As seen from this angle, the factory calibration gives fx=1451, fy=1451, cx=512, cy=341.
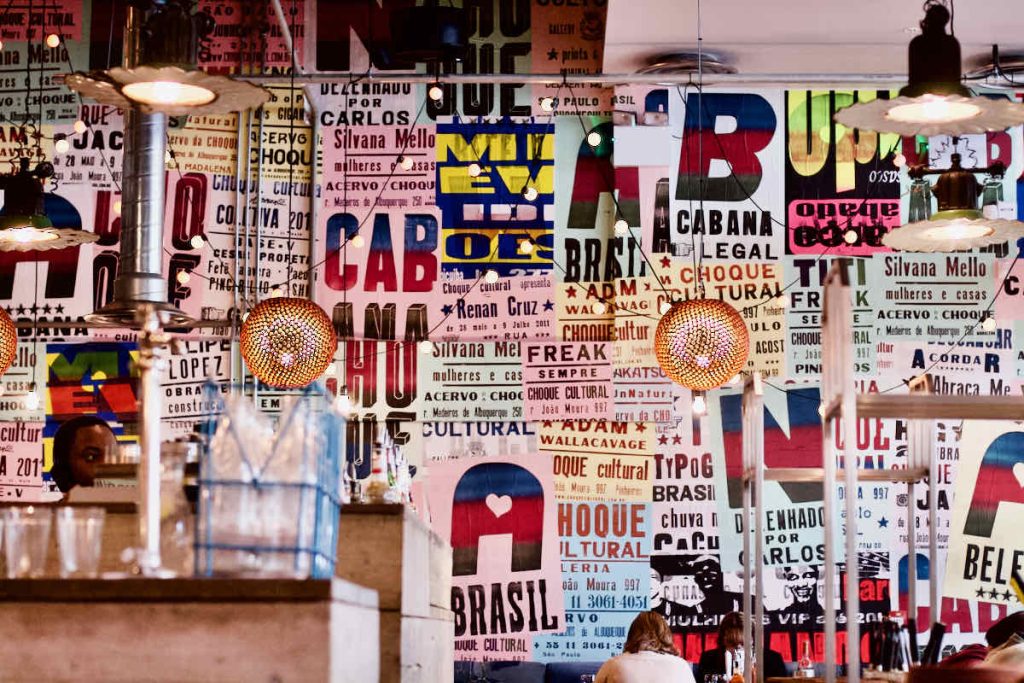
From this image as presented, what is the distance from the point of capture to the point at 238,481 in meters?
2.86

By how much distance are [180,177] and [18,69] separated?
4.29ft

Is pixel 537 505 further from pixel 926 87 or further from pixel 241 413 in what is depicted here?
pixel 241 413

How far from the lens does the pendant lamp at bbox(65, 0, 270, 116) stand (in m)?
5.06

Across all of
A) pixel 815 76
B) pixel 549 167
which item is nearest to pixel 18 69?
pixel 549 167

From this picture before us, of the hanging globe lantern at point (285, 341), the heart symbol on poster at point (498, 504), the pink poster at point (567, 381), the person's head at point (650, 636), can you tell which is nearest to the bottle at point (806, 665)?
the person's head at point (650, 636)

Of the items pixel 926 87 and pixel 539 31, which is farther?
pixel 539 31

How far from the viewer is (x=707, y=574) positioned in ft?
29.2

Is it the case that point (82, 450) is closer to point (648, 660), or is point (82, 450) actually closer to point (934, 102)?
point (648, 660)

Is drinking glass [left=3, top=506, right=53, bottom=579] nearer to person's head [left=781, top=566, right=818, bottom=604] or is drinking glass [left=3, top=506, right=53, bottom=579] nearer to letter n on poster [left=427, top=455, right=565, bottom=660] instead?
letter n on poster [left=427, top=455, right=565, bottom=660]

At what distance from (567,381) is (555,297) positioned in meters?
0.54

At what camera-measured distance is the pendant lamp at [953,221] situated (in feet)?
21.2

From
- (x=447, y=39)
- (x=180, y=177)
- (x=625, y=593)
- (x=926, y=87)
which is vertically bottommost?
(x=625, y=593)

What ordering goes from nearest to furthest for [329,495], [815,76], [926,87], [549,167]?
1. [329,495]
2. [926,87]
3. [815,76]
4. [549,167]

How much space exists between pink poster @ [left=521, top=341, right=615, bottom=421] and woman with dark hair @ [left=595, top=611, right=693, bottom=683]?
254cm
